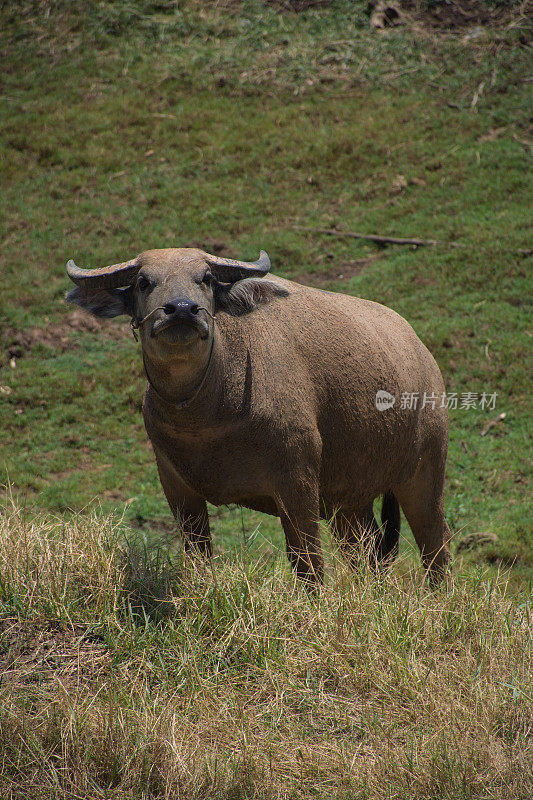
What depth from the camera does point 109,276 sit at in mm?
4492

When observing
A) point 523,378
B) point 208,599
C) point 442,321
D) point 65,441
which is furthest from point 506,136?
point 208,599

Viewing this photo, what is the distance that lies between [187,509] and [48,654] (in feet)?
4.19

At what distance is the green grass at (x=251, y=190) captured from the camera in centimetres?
917

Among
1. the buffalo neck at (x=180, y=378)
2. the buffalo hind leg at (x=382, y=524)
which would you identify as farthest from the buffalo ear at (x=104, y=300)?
the buffalo hind leg at (x=382, y=524)

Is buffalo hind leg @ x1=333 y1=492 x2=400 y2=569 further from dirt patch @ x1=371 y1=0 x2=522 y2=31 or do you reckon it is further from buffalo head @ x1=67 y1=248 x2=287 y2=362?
dirt patch @ x1=371 y1=0 x2=522 y2=31

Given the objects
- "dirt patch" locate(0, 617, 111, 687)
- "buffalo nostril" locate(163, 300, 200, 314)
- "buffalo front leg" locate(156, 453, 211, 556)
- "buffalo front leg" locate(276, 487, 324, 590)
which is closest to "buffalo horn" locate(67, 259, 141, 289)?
"buffalo nostril" locate(163, 300, 200, 314)

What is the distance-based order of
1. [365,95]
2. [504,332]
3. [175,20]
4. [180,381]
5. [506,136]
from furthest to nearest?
[175,20]
[365,95]
[506,136]
[504,332]
[180,381]

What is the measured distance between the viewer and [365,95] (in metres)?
14.4

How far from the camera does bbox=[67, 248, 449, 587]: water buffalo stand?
4.39 m

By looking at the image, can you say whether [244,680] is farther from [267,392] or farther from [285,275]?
[285,275]

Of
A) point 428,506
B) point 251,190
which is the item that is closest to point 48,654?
point 428,506

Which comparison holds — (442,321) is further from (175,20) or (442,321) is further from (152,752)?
(175,20)

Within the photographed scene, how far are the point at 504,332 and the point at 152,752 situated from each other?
307 inches

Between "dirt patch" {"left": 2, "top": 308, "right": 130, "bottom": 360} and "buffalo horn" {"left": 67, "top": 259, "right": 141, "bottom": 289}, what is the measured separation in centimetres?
586
